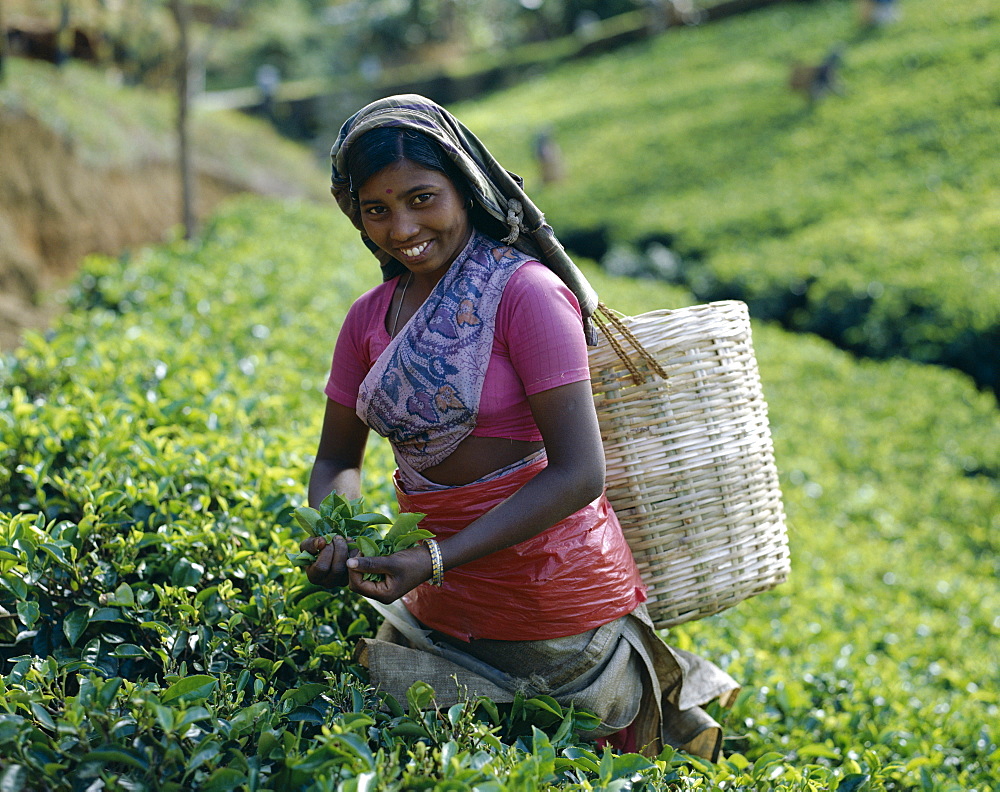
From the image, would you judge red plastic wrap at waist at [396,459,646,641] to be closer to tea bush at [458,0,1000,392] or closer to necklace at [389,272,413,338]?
necklace at [389,272,413,338]

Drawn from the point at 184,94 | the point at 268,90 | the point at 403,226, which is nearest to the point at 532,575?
the point at 403,226

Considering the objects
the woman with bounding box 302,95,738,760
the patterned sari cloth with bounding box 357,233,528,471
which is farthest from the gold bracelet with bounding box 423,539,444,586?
the patterned sari cloth with bounding box 357,233,528,471

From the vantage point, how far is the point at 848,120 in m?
13.0

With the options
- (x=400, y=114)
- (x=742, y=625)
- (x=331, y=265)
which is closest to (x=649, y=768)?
(x=400, y=114)

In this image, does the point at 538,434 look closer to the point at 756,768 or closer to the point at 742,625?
the point at 756,768

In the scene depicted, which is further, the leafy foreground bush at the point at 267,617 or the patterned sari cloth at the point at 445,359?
the patterned sari cloth at the point at 445,359

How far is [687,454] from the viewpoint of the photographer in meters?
2.21

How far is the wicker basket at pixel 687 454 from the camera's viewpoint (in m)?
2.18

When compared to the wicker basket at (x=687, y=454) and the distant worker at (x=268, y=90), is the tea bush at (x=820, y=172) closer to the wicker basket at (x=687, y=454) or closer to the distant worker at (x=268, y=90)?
the wicker basket at (x=687, y=454)

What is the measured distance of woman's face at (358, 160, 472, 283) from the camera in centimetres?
179

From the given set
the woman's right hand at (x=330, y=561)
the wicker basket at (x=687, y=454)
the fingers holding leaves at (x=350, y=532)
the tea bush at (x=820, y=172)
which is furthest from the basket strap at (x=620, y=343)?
the tea bush at (x=820, y=172)

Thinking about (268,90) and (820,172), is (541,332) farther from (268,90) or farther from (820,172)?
(268,90)

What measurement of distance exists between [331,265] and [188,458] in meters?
4.79

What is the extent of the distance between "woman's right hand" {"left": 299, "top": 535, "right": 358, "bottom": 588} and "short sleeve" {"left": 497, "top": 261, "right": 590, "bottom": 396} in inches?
18.2
